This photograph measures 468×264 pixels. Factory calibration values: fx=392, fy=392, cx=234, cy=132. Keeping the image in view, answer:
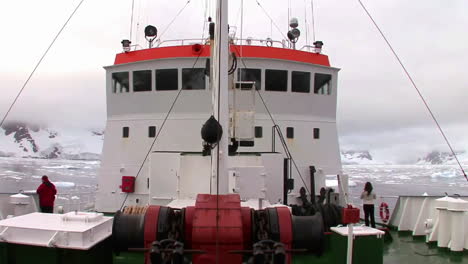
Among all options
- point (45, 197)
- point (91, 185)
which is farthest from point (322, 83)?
point (91, 185)

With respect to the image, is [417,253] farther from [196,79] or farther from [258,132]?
[196,79]

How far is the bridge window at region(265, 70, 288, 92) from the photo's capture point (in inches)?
393

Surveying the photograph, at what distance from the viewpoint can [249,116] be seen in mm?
7453

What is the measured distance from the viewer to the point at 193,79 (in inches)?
388

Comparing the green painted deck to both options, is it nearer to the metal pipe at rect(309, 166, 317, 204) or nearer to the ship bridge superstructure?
the metal pipe at rect(309, 166, 317, 204)

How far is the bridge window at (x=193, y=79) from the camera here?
9820mm

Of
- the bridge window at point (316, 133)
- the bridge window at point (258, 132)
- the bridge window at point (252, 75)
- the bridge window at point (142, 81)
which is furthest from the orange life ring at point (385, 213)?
the bridge window at point (142, 81)

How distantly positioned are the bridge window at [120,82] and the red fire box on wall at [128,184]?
242cm

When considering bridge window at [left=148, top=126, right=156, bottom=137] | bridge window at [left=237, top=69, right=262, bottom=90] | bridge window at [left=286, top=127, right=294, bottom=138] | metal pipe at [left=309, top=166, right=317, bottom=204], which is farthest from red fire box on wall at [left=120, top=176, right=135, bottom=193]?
metal pipe at [left=309, top=166, right=317, bottom=204]

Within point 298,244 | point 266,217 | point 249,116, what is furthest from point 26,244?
point 249,116

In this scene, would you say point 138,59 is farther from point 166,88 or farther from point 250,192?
point 250,192

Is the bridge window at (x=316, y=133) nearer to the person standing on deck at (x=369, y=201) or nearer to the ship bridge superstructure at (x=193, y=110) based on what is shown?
the ship bridge superstructure at (x=193, y=110)

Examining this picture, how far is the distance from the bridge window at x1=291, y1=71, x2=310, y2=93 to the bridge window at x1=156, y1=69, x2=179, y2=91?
3007 mm

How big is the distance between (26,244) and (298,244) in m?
2.96
